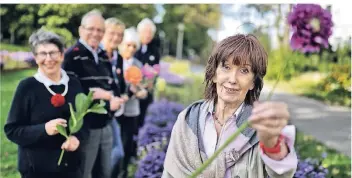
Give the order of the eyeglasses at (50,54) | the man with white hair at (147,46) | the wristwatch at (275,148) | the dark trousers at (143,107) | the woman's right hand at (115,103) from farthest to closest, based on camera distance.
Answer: the dark trousers at (143,107), the man with white hair at (147,46), the woman's right hand at (115,103), the eyeglasses at (50,54), the wristwatch at (275,148)

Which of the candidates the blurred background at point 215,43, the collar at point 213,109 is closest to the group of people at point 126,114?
the collar at point 213,109

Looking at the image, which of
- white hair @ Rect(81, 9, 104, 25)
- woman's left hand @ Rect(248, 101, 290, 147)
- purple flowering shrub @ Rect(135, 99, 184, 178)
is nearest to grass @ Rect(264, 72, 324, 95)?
purple flowering shrub @ Rect(135, 99, 184, 178)

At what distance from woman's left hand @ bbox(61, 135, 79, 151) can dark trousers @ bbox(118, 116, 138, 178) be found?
0.90 m

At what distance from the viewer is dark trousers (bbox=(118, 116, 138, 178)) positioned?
3750 millimetres

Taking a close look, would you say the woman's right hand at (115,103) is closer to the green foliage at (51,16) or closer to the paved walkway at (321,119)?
the green foliage at (51,16)

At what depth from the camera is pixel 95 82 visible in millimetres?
3115

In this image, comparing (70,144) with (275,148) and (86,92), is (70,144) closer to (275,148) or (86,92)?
(86,92)

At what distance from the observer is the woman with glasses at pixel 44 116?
2609 mm

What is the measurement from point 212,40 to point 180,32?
268 millimetres

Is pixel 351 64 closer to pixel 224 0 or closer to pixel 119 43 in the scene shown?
pixel 224 0

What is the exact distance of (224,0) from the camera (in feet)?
11.4

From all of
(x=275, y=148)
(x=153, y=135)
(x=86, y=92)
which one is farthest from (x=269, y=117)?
(x=153, y=135)

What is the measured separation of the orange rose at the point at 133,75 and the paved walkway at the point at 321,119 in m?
0.44

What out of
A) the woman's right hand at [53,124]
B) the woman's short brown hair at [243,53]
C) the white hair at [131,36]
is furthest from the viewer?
the white hair at [131,36]
